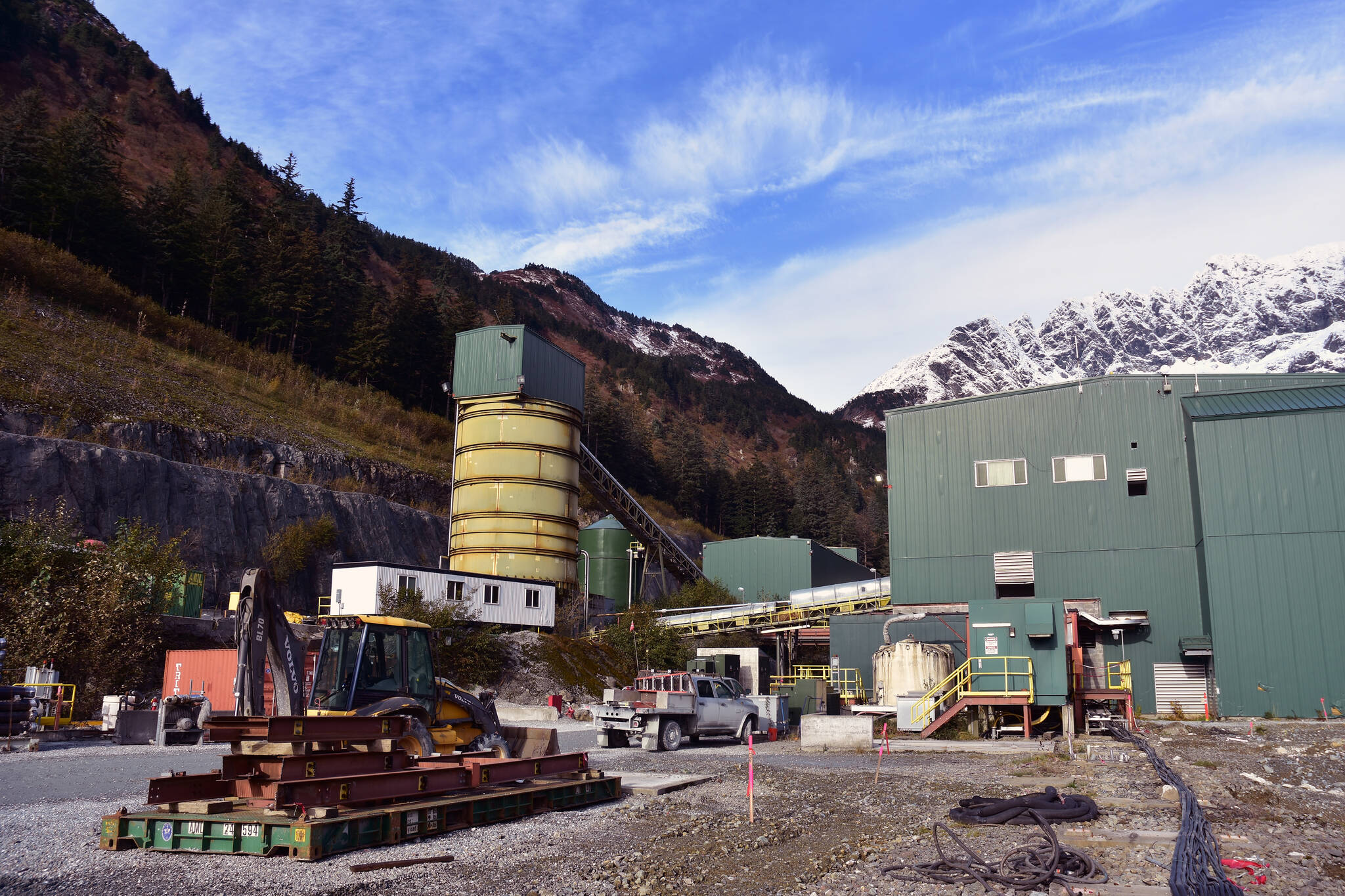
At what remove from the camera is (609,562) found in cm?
5775

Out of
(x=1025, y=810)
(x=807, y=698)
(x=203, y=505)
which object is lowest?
(x=807, y=698)

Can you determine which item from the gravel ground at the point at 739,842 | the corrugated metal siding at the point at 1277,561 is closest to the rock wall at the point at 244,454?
the gravel ground at the point at 739,842

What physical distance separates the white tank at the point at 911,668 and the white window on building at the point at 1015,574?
5.04 m

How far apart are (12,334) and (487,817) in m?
41.9

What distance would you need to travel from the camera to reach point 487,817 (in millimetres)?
11641

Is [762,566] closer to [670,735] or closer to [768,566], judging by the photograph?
[768,566]

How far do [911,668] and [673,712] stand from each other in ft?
38.1

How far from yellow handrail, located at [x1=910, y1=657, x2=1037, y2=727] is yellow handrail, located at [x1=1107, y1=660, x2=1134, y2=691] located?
26.7ft

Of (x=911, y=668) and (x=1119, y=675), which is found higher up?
(x=911, y=668)

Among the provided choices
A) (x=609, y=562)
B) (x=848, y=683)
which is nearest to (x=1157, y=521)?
(x=848, y=683)

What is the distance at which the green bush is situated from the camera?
85.9ft

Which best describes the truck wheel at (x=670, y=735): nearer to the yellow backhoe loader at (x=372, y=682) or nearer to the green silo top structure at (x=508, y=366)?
the yellow backhoe loader at (x=372, y=682)

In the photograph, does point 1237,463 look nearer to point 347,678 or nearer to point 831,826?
point 831,826

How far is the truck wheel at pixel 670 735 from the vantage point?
74.0 ft
